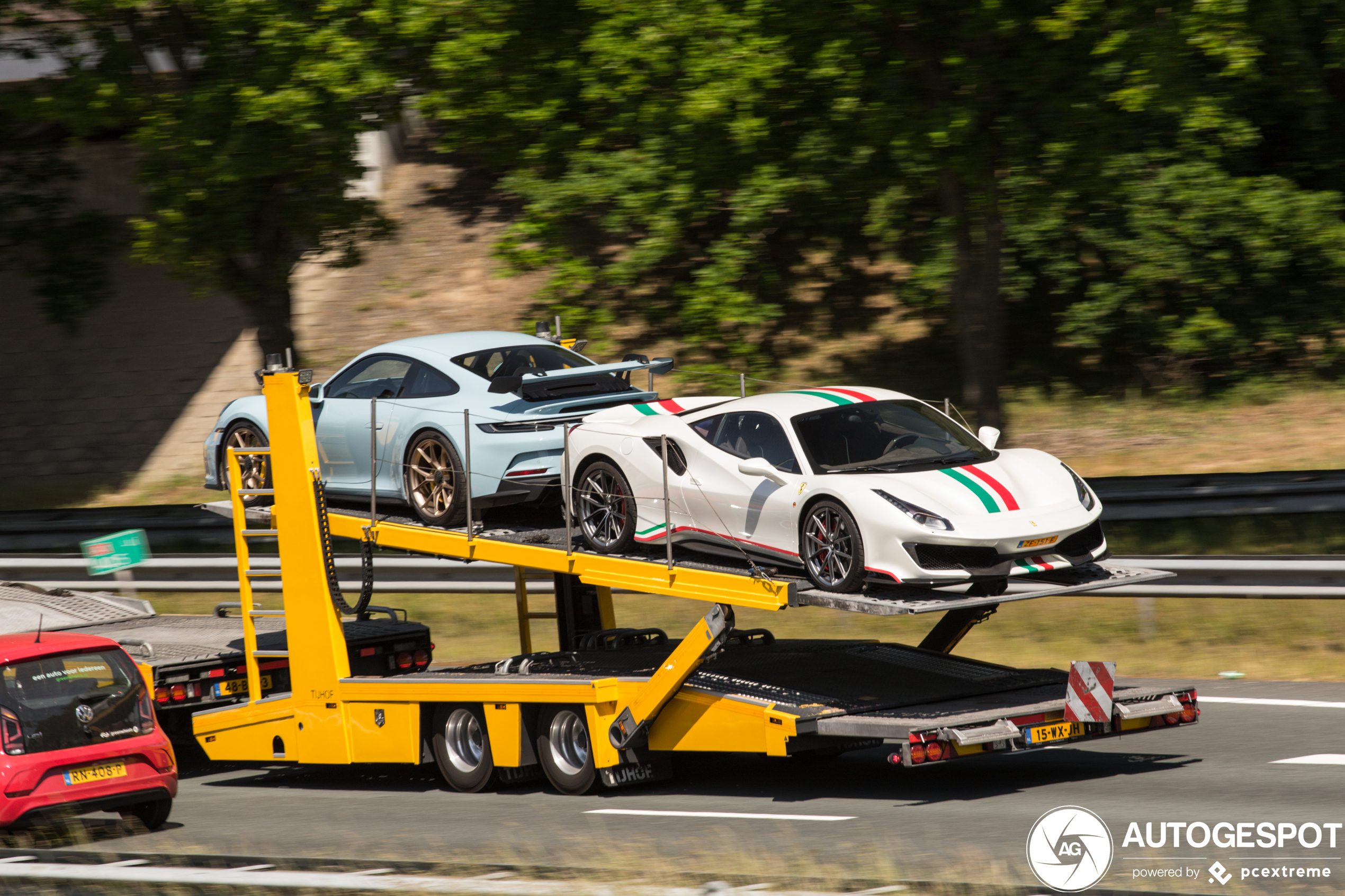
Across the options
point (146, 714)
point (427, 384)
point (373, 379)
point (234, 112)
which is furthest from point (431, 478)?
point (234, 112)

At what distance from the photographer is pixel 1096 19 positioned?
1655cm

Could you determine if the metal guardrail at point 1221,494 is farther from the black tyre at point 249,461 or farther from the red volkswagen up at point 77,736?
the red volkswagen up at point 77,736

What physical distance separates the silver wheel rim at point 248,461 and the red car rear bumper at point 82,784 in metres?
2.81

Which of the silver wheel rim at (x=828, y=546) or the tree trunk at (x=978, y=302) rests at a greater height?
the tree trunk at (x=978, y=302)

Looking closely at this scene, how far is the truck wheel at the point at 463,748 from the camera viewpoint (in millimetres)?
10898

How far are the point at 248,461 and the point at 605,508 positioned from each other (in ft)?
12.7

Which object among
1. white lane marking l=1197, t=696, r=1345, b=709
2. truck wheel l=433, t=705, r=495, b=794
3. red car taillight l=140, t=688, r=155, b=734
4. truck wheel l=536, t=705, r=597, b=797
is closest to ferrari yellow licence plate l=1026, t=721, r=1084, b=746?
truck wheel l=536, t=705, r=597, b=797

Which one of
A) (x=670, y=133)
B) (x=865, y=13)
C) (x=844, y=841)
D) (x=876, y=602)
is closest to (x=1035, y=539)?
(x=876, y=602)

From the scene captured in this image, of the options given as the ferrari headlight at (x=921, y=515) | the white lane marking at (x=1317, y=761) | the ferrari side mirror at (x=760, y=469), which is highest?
the ferrari side mirror at (x=760, y=469)

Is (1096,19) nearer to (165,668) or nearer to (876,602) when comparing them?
(876,602)

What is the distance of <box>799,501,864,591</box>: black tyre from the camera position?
9.15 m

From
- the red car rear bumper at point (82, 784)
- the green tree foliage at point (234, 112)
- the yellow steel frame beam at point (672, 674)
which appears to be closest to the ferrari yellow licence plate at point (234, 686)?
the red car rear bumper at point (82, 784)

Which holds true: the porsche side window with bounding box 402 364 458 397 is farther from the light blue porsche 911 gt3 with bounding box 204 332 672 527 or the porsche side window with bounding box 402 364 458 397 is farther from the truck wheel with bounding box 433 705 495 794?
the truck wheel with bounding box 433 705 495 794

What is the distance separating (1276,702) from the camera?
12.0 meters
